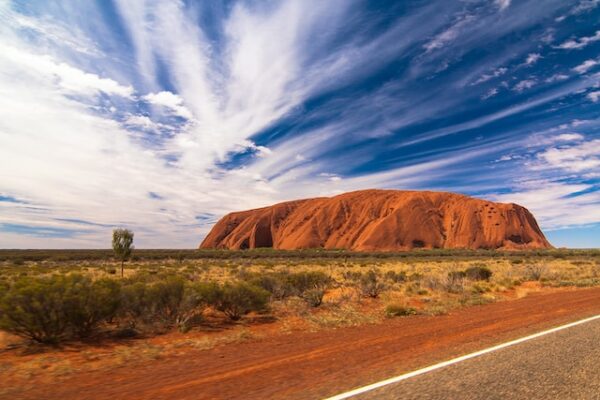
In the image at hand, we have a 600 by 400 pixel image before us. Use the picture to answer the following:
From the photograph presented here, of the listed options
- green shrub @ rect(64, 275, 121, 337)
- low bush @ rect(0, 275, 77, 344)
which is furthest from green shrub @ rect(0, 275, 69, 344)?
green shrub @ rect(64, 275, 121, 337)

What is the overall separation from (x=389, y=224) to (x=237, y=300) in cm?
9160

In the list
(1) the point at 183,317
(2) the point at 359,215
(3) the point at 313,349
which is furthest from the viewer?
(2) the point at 359,215

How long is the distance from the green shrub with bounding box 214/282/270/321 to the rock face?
278ft

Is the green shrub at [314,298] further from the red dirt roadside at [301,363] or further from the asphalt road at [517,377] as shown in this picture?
the asphalt road at [517,377]

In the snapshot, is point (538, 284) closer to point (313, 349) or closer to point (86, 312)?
point (313, 349)

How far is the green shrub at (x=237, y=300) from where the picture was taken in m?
11.2

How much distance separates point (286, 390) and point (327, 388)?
56 cm

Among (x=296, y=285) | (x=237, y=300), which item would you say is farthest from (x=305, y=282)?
(x=237, y=300)

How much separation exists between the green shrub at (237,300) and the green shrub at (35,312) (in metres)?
4.07

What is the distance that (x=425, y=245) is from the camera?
3784 inches

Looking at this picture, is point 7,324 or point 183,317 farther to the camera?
point 183,317

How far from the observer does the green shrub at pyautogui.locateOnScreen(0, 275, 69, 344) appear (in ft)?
25.8

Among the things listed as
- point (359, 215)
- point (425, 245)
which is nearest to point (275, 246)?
point (359, 215)

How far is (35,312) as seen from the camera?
8.00m
